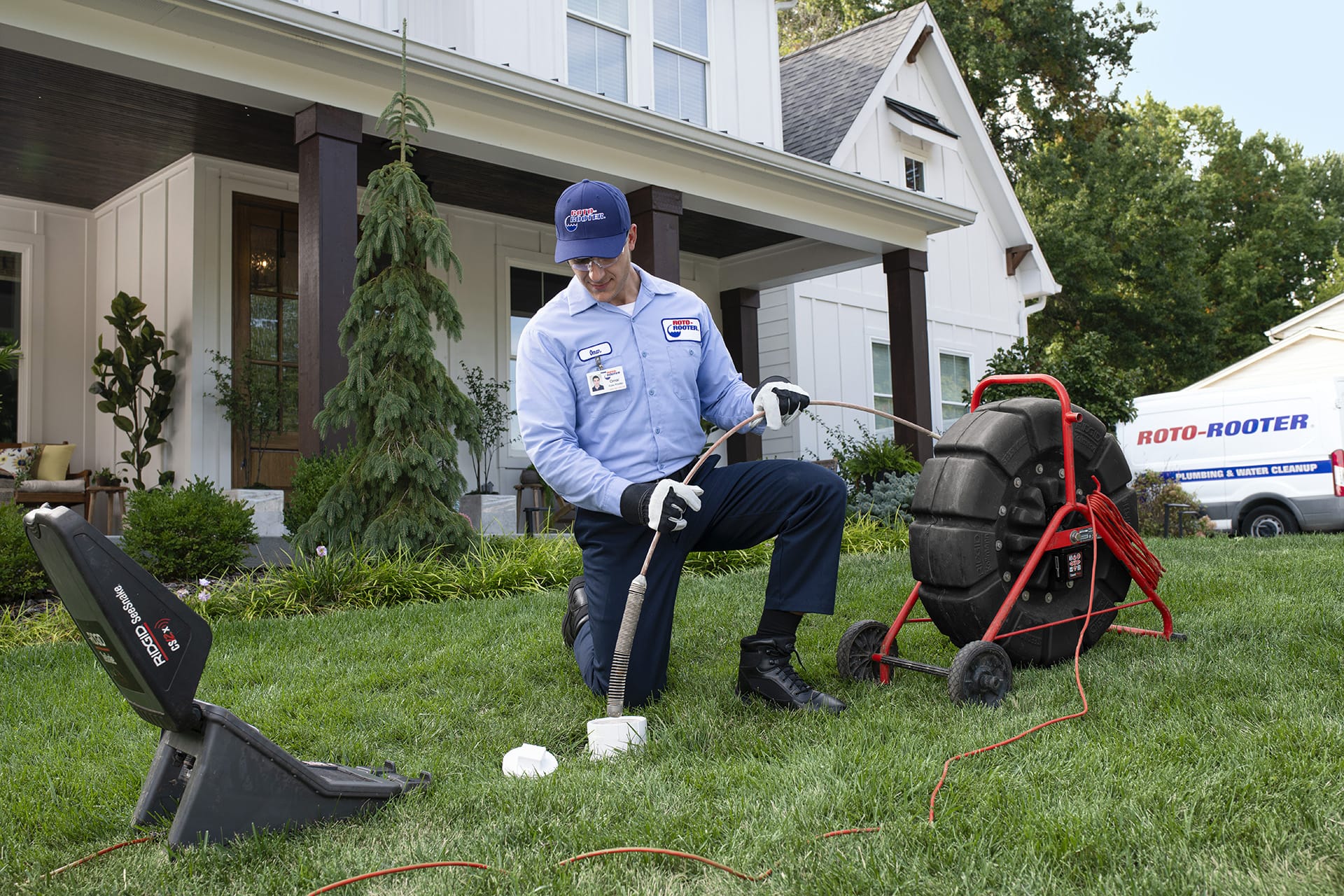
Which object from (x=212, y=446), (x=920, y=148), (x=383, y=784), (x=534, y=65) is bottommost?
(x=383, y=784)

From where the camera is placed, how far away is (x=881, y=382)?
15.3m

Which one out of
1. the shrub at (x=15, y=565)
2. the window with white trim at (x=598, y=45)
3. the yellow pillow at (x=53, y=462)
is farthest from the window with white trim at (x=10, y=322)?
the window with white trim at (x=598, y=45)

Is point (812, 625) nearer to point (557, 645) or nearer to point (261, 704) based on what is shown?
point (557, 645)

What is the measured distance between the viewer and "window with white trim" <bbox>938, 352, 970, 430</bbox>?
16.4 metres

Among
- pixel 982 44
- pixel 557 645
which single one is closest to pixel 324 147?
pixel 557 645

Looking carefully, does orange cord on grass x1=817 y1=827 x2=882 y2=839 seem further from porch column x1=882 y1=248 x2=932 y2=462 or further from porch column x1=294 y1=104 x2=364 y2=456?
porch column x1=882 y1=248 x2=932 y2=462

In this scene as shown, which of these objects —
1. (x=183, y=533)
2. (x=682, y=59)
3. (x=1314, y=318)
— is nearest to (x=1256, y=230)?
(x=1314, y=318)

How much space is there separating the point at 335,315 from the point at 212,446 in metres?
2.74

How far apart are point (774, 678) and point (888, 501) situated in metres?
6.67

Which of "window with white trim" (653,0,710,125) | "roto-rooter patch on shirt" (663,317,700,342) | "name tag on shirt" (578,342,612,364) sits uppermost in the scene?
"window with white trim" (653,0,710,125)

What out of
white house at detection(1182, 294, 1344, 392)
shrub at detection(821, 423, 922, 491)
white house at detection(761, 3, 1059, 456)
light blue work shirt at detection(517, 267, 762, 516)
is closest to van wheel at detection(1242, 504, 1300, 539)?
white house at detection(761, 3, 1059, 456)

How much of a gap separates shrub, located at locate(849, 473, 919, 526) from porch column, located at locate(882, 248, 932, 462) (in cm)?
145

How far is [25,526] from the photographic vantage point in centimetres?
220

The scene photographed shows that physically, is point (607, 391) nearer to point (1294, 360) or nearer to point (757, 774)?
point (757, 774)
